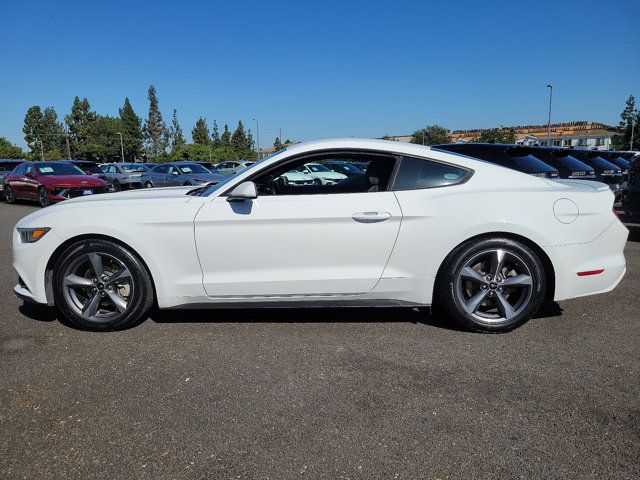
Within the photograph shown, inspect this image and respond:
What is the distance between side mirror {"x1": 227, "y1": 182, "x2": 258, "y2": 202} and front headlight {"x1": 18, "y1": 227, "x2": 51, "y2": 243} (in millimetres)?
1492

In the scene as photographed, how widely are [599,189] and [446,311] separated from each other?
1589 millimetres

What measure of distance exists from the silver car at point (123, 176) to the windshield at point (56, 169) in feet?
22.0

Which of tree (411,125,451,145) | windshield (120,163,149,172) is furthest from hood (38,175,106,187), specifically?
tree (411,125,451,145)

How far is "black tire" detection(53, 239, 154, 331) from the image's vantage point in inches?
142

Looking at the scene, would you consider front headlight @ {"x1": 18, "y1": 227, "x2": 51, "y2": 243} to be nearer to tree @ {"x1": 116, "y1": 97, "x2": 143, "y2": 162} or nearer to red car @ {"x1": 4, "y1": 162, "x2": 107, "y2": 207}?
red car @ {"x1": 4, "y1": 162, "x2": 107, "y2": 207}

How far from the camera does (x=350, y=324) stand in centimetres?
385

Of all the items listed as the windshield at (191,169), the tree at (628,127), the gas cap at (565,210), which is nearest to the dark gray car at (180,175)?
the windshield at (191,169)

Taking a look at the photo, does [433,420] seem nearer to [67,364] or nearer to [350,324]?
[350,324]

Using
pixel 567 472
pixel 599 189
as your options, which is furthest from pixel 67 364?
pixel 599 189

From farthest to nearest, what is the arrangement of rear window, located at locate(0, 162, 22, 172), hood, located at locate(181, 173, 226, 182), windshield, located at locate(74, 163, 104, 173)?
windshield, located at locate(74, 163, 104, 173), rear window, located at locate(0, 162, 22, 172), hood, located at locate(181, 173, 226, 182)

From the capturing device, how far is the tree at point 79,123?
90688 mm

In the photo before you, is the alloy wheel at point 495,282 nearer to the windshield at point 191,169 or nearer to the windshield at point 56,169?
the windshield at point 56,169

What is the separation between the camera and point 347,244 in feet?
11.4

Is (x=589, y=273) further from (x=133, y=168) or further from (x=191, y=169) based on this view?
(x=133, y=168)
